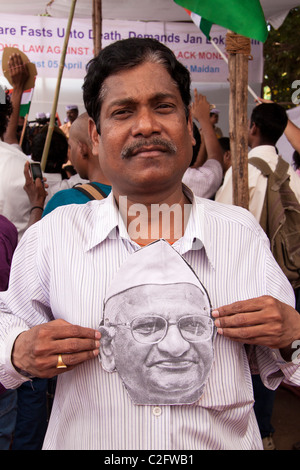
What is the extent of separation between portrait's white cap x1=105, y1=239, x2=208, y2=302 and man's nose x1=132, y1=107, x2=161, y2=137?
0.96 ft

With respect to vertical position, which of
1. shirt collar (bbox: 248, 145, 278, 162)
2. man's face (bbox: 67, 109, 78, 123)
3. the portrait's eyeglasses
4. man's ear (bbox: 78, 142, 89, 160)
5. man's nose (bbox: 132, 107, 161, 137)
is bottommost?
the portrait's eyeglasses

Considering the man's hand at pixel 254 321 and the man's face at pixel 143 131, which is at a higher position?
the man's face at pixel 143 131

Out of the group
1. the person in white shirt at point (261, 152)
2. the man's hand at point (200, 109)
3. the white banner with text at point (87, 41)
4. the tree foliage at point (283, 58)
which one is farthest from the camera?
the tree foliage at point (283, 58)

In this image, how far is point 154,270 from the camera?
1.12 meters

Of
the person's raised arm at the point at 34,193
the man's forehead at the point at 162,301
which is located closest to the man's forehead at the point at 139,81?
the man's forehead at the point at 162,301

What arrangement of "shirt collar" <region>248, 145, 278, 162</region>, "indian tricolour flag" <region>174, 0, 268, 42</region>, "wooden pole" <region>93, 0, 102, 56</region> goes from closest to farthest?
"indian tricolour flag" <region>174, 0, 268, 42</region> → "shirt collar" <region>248, 145, 278, 162</region> → "wooden pole" <region>93, 0, 102, 56</region>

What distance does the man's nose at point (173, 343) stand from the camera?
1071 millimetres

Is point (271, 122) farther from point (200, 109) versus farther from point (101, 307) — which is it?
point (101, 307)

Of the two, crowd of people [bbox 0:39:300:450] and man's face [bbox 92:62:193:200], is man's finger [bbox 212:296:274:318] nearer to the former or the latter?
crowd of people [bbox 0:39:300:450]

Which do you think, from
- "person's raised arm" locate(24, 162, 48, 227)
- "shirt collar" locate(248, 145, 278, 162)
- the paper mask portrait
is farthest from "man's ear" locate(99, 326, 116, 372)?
"shirt collar" locate(248, 145, 278, 162)

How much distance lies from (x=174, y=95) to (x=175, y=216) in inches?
13.2

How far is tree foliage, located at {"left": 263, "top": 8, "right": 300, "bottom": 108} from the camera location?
8398 millimetres

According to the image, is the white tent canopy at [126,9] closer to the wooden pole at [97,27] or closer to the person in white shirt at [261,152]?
the wooden pole at [97,27]
